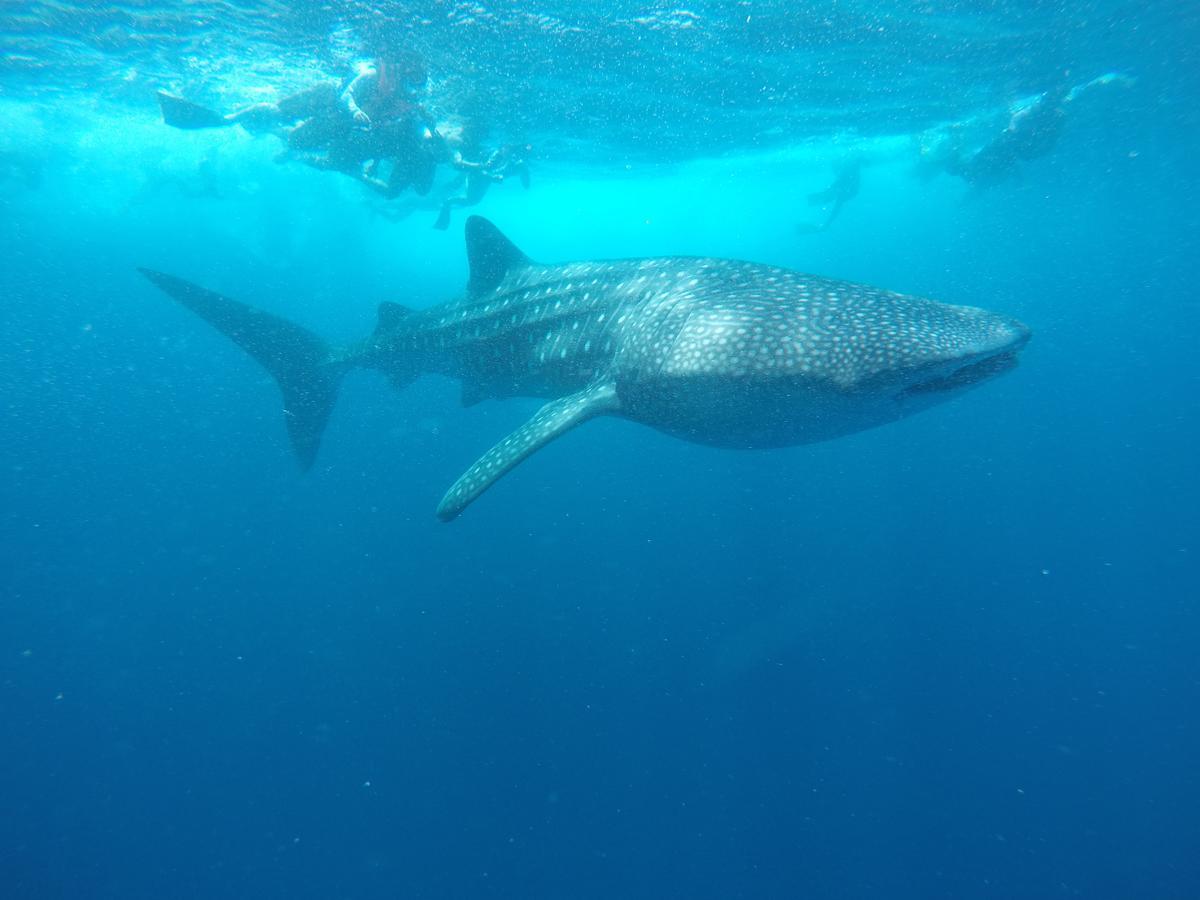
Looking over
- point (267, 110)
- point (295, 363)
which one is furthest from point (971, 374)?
point (267, 110)

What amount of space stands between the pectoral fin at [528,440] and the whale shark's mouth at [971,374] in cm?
285

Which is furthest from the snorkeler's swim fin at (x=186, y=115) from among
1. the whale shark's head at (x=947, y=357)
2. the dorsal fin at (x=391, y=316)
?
the whale shark's head at (x=947, y=357)

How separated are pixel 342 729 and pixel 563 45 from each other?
54.5 feet

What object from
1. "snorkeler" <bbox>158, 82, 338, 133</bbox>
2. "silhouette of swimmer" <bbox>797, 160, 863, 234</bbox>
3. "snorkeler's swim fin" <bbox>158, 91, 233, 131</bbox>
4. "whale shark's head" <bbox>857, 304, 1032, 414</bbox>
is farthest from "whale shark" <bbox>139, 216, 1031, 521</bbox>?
"silhouette of swimmer" <bbox>797, 160, 863, 234</bbox>

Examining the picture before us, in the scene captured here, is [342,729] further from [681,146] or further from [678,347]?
[681,146]

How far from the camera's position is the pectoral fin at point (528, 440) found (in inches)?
205

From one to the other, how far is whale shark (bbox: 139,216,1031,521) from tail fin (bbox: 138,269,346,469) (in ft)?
0.07

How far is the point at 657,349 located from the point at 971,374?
99.3 inches

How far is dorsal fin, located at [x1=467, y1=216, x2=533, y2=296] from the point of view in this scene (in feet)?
26.8

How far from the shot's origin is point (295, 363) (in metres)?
9.17

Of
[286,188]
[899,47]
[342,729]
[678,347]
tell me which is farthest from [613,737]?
[286,188]

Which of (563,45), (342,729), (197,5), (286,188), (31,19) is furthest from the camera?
(286,188)

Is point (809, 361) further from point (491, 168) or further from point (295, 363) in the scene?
point (491, 168)

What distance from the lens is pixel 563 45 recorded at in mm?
14898
